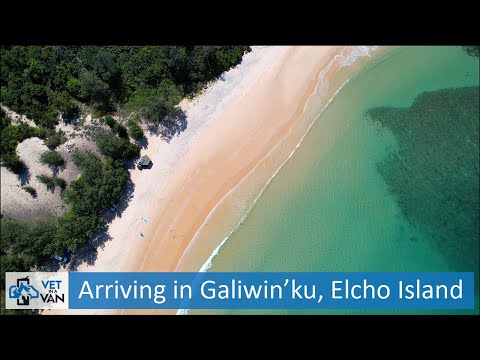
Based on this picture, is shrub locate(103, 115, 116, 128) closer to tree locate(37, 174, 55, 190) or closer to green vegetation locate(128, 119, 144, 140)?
green vegetation locate(128, 119, 144, 140)

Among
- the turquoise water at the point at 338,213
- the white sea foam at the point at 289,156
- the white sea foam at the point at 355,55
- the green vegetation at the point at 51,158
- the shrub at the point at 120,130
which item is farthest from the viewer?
the white sea foam at the point at 355,55

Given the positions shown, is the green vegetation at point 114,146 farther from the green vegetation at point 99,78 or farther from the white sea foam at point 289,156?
the white sea foam at point 289,156

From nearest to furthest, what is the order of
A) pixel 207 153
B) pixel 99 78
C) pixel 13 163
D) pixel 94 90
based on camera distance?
pixel 13 163 < pixel 94 90 < pixel 99 78 < pixel 207 153

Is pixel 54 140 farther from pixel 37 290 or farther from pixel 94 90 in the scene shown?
pixel 37 290

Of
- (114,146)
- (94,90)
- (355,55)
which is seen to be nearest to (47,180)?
(114,146)

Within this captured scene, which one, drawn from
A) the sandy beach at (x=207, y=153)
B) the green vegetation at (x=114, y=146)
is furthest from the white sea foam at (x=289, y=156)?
the green vegetation at (x=114, y=146)
